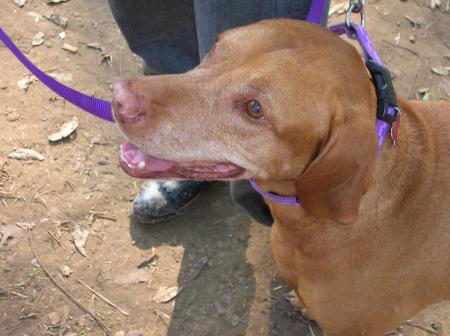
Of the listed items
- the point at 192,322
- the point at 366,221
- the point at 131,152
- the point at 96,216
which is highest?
the point at 131,152

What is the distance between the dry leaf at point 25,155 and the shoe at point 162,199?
88 cm

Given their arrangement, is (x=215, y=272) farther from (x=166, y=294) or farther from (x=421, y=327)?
(x=421, y=327)

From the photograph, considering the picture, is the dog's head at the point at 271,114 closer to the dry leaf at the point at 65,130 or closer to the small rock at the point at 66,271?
the small rock at the point at 66,271

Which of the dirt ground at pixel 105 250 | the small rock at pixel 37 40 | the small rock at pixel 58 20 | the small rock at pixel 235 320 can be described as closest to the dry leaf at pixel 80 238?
the dirt ground at pixel 105 250

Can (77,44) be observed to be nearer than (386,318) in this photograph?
No

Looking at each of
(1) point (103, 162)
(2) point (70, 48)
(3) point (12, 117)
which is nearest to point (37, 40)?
(2) point (70, 48)

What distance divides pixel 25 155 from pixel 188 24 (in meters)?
1.66

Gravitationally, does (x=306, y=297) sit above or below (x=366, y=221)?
below

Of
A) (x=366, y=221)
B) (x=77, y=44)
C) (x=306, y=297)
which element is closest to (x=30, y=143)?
(x=77, y=44)

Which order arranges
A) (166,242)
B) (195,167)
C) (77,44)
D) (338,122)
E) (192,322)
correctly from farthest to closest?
(77,44) → (166,242) → (192,322) → (195,167) → (338,122)

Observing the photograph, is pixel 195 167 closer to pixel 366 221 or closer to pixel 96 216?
pixel 366 221

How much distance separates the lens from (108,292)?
13.1 ft

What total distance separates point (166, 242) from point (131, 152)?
1.54 meters

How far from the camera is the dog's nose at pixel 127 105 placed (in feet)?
8.63
